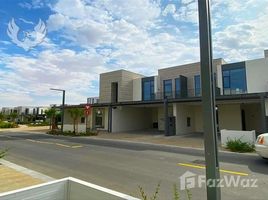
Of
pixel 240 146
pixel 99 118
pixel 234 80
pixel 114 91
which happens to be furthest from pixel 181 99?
pixel 114 91

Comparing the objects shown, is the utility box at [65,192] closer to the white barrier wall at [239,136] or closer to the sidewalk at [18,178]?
the sidewalk at [18,178]

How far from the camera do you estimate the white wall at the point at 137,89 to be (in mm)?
32116

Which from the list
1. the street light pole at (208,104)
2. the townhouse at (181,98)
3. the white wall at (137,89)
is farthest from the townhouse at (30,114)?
the street light pole at (208,104)

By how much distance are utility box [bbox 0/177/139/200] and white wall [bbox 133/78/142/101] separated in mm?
28768

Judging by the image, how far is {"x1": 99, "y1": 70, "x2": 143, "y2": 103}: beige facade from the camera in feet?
106

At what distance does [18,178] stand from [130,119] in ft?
76.3

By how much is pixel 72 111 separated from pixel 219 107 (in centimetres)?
1717

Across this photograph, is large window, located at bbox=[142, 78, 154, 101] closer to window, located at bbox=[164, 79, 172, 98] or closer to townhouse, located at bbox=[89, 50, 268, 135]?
townhouse, located at bbox=[89, 50, 268, 135]

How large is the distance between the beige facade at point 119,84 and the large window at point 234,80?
47.8ft

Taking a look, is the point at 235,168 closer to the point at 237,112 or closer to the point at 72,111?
the point at 237,112

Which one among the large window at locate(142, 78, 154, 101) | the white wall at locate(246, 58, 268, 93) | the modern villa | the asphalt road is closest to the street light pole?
the asphalt road

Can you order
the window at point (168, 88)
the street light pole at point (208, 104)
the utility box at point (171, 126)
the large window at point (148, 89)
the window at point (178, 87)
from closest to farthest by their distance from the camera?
1. the street light pole at point (208, 104)
2. the utility box at point (171, 126)
3. the window at point (178, 87)
4. the window at point (168, 88)
5. the large window at point (148, 89)

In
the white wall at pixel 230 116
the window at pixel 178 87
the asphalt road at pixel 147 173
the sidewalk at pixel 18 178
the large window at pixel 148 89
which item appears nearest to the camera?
the asphalt road at pixel 147 173

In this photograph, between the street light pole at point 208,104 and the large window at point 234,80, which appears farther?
the large window at point 234,80
